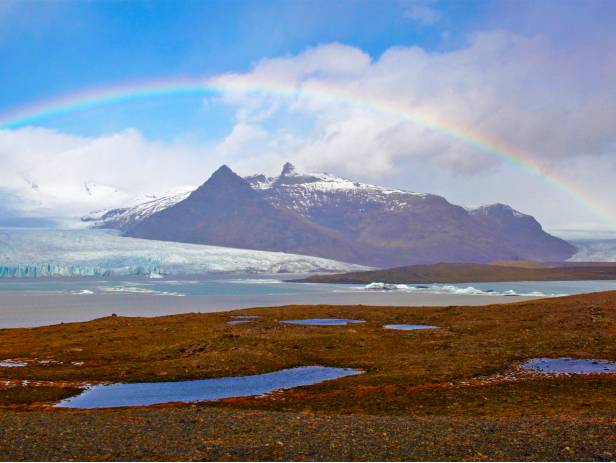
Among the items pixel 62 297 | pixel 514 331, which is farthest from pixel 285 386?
pixel 62 297

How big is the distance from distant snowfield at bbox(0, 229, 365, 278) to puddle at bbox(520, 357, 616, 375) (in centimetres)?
14633

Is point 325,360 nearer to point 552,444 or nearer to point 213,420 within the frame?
point 213,420

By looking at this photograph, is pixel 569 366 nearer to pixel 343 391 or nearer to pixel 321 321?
pixel 343 391

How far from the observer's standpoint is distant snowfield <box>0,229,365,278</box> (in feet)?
537

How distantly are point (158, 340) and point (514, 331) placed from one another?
3222 cm

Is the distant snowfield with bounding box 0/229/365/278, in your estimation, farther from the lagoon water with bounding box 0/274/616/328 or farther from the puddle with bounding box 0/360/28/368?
the puddle with bounding box 0/360/28/368

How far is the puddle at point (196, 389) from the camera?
30.9 meters

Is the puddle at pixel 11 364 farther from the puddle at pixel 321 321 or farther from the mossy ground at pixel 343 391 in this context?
the puddle at pixel 321 321

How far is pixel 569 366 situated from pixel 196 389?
23.9 meters

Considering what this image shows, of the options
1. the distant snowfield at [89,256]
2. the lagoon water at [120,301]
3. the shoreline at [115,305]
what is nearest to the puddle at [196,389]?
the shoreline at [115,305]

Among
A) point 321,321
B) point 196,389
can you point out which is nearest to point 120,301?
point 321,321

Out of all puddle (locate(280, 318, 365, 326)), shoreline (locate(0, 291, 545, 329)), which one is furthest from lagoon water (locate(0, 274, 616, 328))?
puddle (locate(280, 318, 365, 326))

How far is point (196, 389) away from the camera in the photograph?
1351 inches

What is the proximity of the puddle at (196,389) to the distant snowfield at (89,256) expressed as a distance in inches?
5509
